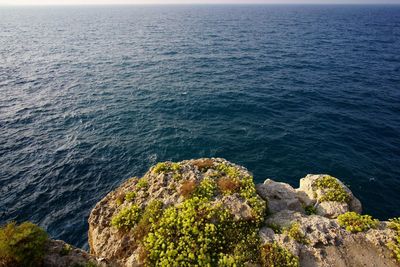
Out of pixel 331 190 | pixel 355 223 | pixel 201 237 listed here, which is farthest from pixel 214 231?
pixel 331 190

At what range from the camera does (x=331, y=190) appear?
18.0 m

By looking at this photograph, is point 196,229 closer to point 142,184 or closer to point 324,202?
point 142,184

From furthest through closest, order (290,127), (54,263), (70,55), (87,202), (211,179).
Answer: (70,55)
(290,127)
(87,202)
(211,179)
(54,263)

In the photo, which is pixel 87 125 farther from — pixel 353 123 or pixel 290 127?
pixel 353 123

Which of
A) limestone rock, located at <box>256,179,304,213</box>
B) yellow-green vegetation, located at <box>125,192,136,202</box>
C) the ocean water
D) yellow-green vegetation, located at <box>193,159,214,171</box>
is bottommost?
the ocean water

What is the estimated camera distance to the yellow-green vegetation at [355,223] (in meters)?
14.4

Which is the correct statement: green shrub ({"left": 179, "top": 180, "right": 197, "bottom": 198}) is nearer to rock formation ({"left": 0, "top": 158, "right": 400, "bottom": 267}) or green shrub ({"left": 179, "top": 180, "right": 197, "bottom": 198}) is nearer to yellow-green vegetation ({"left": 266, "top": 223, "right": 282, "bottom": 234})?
rock formation ({"left": 0, "top": 158, "right": 400, "bottom": 267})

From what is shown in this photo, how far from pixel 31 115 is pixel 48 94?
29.2 ft

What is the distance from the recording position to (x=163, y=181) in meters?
17.2

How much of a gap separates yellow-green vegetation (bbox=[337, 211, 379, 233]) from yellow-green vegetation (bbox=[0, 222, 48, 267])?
52.3 ft

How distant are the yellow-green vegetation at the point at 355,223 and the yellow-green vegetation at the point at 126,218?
39.4 ft

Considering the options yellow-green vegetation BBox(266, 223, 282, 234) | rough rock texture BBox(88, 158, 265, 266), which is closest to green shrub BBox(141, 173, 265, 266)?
rough rock texture BBox(88, 158, 265, 266)

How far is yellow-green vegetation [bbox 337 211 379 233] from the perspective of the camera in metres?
14.4

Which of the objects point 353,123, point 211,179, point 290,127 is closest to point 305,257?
point 211,179
